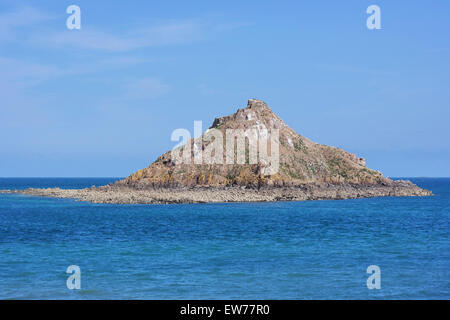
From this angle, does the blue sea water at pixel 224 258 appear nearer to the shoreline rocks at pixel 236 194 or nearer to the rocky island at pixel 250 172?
the shoreline rocks at pixel 236 194

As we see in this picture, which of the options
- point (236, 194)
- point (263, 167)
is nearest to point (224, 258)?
point (236, 194)

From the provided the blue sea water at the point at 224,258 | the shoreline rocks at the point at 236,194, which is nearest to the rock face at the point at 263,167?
the shoreline rocks at the point at 236,194

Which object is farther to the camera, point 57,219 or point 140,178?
point 140,178

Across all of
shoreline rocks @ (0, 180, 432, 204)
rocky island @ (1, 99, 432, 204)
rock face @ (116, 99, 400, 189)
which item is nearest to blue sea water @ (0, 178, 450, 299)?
shoreline rocks @ (0, 180, 432, 204)

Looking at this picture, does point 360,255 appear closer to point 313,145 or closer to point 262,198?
point 262,198

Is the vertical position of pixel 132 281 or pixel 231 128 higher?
pixel 231 128

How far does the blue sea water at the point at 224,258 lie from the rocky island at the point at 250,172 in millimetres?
44883

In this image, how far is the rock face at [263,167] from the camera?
114m

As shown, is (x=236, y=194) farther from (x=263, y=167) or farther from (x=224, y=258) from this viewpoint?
(x=224, y=258)

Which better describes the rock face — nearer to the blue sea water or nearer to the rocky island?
the rocky island
